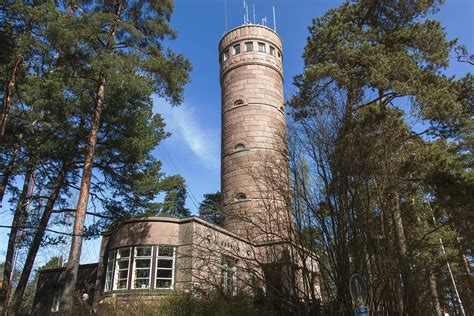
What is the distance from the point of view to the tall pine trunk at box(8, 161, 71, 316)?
50.2 feet

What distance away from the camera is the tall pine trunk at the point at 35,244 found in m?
15.3

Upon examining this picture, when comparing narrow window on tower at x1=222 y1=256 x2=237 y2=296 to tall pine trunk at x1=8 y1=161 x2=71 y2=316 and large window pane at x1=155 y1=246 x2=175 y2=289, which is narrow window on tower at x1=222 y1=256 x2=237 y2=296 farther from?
tall pine trunk at x1=8 y1=161 x2=71 y2=316

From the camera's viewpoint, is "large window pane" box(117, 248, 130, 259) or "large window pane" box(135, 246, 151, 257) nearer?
"large window pane" box(135, 246, 151, 257)

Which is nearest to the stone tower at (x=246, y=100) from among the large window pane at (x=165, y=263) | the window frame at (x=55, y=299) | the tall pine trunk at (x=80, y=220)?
the large window pane at (x=165, y=263)

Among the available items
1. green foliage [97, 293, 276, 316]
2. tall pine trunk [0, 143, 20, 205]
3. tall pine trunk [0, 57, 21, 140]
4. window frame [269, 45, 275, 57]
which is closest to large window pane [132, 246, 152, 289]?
green foliage [97, 293, 276, 316]

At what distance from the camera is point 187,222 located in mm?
13984

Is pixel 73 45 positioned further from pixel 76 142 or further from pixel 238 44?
pixel 238 44

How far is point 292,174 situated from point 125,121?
8.94 metres

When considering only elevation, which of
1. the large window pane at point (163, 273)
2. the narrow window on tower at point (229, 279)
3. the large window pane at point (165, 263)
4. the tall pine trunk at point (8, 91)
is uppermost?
the tall pine trunk at point (8, 91)

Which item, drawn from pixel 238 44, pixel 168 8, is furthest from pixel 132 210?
pixel 238 44

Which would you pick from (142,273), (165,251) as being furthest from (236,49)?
(142,273)

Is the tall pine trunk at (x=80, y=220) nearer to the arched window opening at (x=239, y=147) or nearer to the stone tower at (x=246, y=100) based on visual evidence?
the stone tower at (x=246, y=100)

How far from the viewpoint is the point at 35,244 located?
1527 cm

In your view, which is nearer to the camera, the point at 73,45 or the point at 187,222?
the point at 73,45
